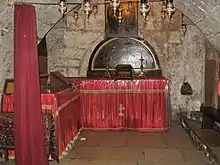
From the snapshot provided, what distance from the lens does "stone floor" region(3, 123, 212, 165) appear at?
5.31m

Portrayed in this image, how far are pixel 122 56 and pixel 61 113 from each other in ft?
13.1

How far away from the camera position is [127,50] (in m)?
9.20

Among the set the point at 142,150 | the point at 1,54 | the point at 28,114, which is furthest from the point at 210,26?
the point at 1,54

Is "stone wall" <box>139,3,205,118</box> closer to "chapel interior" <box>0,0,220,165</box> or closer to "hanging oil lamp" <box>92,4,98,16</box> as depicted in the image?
"chapel interior" <box>0,0,220,165</box>

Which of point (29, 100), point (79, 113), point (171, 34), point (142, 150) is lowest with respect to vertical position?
point (142, 150)

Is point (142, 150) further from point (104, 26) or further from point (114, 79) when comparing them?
point (104, 26)

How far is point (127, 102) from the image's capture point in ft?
24.3

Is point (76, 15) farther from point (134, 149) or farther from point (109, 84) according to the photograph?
point (134, 149)

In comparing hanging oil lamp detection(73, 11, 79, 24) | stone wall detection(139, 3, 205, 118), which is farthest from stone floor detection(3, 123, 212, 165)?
hanging oil lamp detection(73, 11, 79, 24)

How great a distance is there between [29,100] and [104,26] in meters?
5.25

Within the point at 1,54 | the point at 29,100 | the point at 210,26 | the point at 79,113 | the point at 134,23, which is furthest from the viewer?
the point at 134,23

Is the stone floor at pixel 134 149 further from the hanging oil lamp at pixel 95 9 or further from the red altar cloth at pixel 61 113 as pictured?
the hanging oil lamp at pixel 95 9

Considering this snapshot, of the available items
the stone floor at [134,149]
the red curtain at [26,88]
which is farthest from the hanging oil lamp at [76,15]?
the red curtain at [26,88]

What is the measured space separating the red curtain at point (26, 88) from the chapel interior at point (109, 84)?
0.01 meters
